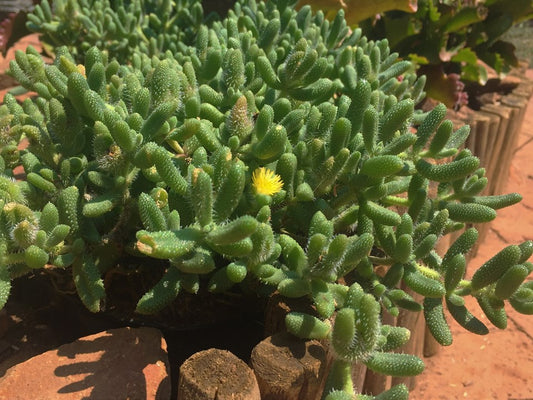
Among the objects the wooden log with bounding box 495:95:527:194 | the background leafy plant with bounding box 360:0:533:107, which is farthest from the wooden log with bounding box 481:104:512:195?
the background leafy plant with bounding box 360:0:533:107

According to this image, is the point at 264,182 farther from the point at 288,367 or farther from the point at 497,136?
the point at 497,136

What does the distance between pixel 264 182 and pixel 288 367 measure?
370 mm

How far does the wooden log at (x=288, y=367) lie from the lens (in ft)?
3.58

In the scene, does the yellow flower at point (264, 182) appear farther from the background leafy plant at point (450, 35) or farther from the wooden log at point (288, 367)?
the background leafy plant at point (450, 35)

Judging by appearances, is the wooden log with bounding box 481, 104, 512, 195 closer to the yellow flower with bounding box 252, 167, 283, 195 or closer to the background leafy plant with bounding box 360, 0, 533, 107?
the background leafy plant with bounding box 360, 0, 533, 107

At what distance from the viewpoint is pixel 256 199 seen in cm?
120

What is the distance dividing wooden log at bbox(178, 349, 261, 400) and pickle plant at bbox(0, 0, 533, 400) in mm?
143

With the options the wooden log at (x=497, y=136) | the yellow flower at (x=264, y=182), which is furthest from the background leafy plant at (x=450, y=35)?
the yellow flower at (x=264, y=182)

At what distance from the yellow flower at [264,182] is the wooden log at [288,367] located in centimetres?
30

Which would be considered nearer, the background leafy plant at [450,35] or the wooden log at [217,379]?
the wooden log at [217,379]

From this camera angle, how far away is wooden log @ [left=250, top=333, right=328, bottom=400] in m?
1.09

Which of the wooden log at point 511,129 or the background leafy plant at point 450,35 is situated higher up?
the background leafy plant at point 450,35

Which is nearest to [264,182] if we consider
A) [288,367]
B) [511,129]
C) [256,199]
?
[256,199]

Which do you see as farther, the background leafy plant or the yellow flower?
the background leafy plant
